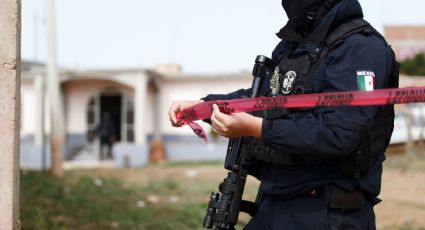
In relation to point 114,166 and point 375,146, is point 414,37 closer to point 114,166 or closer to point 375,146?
point 114,166

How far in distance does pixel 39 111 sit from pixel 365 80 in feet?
65.5

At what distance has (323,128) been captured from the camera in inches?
79.1

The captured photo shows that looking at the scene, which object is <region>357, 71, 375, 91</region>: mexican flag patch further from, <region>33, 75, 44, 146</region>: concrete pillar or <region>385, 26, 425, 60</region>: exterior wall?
<region>385, 26, 425, 60</region>: exterior wall

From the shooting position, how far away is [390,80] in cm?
220

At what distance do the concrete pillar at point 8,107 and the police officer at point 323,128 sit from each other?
0.79 meters

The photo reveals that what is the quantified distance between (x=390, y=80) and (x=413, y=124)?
17.8 m

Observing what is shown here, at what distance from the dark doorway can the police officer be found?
20.6 meters

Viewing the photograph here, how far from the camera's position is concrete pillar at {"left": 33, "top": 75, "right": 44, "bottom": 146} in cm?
2111

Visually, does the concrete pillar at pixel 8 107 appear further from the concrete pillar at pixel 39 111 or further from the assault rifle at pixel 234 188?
the concrete pillar at pixel 39 111

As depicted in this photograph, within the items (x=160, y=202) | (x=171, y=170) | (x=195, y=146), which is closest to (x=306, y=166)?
(x=160, y=202)

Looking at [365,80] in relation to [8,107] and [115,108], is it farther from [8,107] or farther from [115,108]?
[115,108]

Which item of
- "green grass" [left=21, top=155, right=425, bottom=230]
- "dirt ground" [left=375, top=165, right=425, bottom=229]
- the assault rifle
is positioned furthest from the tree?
the assault rifle

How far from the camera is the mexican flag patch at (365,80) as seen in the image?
2016mm

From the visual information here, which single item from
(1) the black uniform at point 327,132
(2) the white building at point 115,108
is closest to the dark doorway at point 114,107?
(2) the white building at point 115,108
